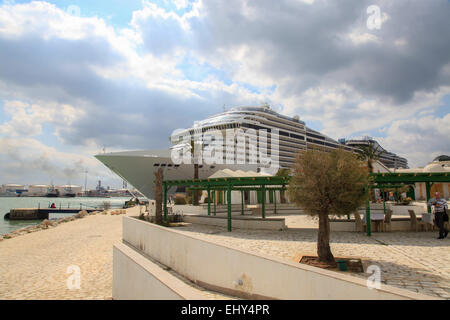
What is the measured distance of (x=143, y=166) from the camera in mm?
37594

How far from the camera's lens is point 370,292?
3.44 metres

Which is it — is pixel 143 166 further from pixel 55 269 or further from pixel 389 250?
pixel 389 250

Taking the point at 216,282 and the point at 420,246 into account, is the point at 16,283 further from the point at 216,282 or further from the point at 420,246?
the point at 420,246

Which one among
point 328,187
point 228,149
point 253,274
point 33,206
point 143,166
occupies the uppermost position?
point 228,149

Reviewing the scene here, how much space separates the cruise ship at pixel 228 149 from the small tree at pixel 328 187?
101 ft

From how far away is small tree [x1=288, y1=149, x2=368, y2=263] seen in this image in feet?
24.3

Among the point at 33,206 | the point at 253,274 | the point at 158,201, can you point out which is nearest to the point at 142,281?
the point at 253,274

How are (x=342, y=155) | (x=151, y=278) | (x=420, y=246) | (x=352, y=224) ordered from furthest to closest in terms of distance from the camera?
(x=352, y=224)
(x=420, y=246)
(x=342, y=155)
(x=151, y=278)

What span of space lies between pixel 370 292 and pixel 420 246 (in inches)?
292

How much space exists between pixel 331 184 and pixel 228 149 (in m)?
46.1

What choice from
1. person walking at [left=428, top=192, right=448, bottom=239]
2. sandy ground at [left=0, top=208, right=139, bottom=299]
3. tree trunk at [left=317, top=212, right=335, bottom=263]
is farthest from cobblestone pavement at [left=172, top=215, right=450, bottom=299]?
sandy ground at [left=0, top=208, right=139, bottom=299]

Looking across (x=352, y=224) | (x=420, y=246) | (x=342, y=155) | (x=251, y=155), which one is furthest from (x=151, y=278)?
(x=251, y=155)

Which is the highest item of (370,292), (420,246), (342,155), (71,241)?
(342,155)

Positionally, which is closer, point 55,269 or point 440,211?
point 440,211
